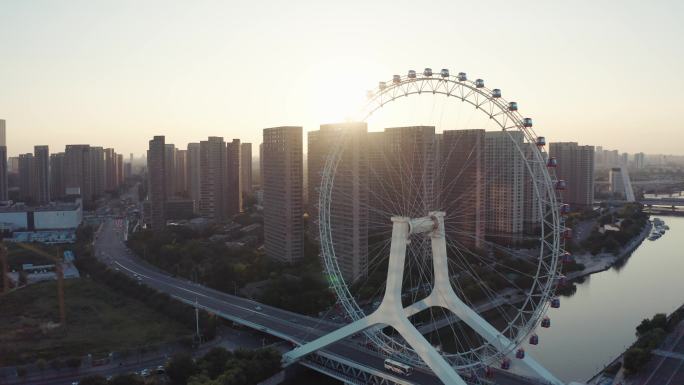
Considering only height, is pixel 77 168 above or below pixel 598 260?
above

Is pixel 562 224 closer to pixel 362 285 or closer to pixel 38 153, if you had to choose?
pixel 362 285

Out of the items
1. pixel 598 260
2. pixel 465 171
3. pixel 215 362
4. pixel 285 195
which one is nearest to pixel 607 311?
pixel 465 171

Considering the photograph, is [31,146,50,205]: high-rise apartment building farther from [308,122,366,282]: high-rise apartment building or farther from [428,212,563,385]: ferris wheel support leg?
[428,212,563,385]: ferris wheel support leg

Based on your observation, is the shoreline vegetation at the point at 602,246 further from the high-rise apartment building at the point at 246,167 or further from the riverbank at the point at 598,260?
the high-rise apartment building at the point at 246,167

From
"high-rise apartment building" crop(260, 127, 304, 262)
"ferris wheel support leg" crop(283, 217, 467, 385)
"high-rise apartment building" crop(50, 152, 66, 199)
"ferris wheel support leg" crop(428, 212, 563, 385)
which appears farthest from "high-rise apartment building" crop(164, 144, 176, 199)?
"ferris wheel support leg" crop(428, 212, 563, 385)

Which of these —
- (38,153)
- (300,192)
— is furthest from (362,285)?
(38,153)

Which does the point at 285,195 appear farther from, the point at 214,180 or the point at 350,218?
the point at 214,180
